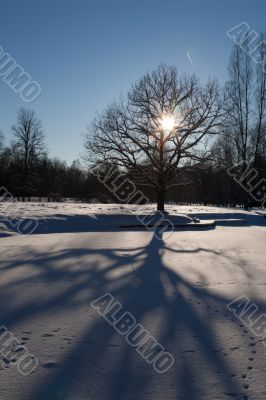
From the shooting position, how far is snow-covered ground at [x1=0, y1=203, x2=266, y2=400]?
3.54 meters

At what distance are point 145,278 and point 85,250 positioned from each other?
384 centimetres

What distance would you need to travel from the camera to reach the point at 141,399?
3311mm

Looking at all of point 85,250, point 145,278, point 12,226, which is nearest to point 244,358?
point 145,278

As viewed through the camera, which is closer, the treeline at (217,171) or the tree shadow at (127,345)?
the tree shadow at (127,345)

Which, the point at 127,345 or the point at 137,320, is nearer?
the point at 127,345

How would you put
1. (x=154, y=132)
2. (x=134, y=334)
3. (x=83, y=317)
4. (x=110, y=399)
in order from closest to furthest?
(x=110, y=399), (x=134, y=334), (x=83, y=317), (x=154, y=132)

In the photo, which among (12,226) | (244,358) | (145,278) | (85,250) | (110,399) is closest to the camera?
(110,399)

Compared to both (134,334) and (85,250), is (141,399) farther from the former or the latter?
(85,250)

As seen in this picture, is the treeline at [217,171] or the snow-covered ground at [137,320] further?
the treeline at [217,171]

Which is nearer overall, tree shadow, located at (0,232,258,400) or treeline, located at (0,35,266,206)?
tree shadow, located at (0,232,258,400)

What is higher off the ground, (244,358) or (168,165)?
(168,165)

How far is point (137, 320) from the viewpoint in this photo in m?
A: 5.35

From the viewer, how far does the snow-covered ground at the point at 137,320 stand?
11.6 feet

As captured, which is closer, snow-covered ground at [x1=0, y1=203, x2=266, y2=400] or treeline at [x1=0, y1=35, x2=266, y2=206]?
snow-covered ground at [x1=0, y1=203, x2=266, y2=400]
